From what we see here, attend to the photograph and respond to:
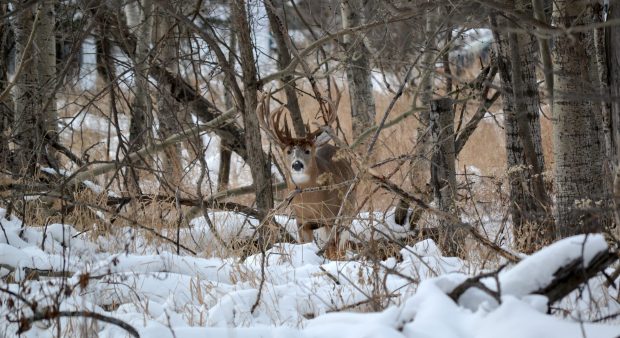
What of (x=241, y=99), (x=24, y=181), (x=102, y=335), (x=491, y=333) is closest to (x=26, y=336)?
(x=102, y=335)

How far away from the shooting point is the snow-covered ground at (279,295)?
9.80 feet

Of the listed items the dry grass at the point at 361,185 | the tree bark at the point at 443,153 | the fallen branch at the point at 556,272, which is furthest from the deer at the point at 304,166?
the fallen branch at the point at 556,272

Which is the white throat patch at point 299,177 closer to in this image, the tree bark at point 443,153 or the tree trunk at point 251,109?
the tree bark at point 443,153

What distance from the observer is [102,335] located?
3842mm

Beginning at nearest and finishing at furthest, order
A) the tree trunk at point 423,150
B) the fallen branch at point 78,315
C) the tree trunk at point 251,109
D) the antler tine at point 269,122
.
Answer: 1. the fallen branch at point 78,315
2. the tree trunk at point 251,109
3. the tree trunk at point 423,150
4. the antler tine at point 269,122

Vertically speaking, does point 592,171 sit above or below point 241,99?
below

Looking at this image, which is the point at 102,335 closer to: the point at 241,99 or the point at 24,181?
the point at 241,99

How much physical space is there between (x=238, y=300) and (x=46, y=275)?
1379mm

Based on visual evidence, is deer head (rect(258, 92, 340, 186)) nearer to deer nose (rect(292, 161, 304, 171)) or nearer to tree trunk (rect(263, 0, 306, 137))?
deer nose (rect(292, 161, 304, 171))

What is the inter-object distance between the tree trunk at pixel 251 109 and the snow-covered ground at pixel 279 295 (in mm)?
441

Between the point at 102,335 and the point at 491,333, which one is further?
the point at 102,335

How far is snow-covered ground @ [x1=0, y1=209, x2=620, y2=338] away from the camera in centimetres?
299

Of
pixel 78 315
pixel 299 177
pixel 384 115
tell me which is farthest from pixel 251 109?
pixel 78 315

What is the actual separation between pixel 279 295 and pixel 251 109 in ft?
5.59
